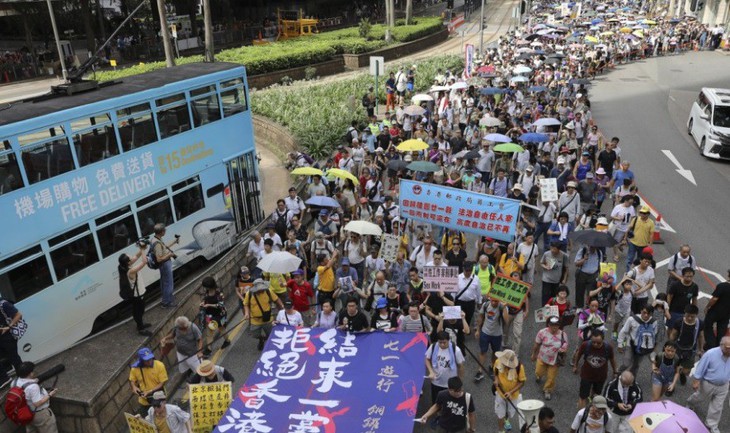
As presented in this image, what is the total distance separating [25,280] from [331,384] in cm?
499

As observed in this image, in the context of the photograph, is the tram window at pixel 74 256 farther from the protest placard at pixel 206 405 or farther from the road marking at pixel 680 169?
the road marking at pixel 680 169

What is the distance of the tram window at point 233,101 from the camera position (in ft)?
45.0

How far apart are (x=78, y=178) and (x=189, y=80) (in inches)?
135

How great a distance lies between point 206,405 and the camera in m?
7.97

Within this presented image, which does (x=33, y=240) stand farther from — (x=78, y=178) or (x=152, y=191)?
(x=152, y=191)

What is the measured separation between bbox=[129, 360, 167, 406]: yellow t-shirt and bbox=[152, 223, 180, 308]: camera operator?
2844mm

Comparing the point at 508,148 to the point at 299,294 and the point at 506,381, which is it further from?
the point at 506,381

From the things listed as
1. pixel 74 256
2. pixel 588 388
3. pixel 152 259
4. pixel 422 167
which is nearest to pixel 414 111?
pixel 422 167

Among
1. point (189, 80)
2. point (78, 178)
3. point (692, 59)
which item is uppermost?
point (189, 80)

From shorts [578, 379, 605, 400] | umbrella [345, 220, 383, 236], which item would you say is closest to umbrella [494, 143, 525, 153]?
umbrella [345, 220, 383, 236]

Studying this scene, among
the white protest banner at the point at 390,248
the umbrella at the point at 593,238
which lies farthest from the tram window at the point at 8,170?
the umbrella at the point at 593,238

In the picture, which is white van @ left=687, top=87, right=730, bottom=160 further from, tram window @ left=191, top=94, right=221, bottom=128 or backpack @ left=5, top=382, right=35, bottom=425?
backpack @ left=5, top=382, right=35, bottom=425

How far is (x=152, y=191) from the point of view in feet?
38.5

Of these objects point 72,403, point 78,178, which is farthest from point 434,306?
point 78,178
